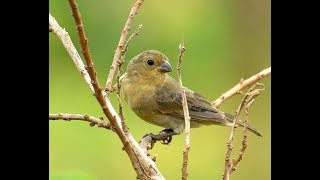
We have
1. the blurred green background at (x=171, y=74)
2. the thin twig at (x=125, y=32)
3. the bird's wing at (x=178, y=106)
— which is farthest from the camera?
the blurred green background at (x=171, y=74)

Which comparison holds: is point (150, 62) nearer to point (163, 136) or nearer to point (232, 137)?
point (163, 136)

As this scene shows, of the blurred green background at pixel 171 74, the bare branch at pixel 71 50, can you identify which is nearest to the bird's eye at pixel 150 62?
the bare branch at pixel 71 50

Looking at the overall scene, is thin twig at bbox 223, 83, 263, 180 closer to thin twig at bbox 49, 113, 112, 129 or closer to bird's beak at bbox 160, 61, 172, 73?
thin twig at bbox 49, 113, 112, 129

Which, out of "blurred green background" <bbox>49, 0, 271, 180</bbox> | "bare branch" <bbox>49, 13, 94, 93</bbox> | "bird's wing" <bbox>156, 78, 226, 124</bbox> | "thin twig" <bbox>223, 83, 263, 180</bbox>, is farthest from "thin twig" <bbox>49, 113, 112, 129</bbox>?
"blurred green background" <bbox>49, 0, 271, 180</bbox>

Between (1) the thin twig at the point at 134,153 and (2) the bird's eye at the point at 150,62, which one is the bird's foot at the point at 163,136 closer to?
(2) the bird's eye at the point at 150,62

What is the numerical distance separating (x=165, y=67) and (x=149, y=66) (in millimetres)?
143

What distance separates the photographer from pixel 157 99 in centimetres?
470

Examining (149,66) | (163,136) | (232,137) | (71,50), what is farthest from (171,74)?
(232,137)

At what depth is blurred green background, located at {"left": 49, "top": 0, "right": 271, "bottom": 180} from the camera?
712 cm

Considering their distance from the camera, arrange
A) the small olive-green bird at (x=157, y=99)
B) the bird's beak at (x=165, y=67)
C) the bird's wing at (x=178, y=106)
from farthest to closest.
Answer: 1. the bird's wing at (x=178, y=106)
2. the small olive-green bird at (x=157, y=99)
3. the bird's beak at (x=165, y=67)

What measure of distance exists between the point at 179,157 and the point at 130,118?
3.22ft

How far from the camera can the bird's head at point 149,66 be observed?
4445 millimetres

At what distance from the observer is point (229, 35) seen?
10094 mm
